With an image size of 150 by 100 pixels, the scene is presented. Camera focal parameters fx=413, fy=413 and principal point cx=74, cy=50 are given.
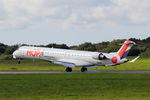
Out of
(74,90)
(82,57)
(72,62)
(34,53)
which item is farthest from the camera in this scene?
(34,53)

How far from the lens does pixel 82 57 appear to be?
79125 mm

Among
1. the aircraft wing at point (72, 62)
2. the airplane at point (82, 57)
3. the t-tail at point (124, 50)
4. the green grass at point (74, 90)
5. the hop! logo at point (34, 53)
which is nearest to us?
the green grass at point (74, 90)

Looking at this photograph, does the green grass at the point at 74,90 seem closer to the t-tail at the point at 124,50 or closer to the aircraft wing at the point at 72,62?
the t-tail at the point at 124,50

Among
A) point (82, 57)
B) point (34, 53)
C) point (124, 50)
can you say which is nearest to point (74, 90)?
point (82, 57)

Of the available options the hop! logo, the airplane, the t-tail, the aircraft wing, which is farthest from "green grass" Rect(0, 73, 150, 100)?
the hop! logo

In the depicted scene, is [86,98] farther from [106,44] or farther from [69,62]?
[106,44]

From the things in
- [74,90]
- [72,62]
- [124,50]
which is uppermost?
[124,50]

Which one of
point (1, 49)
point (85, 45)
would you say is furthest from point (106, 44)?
point (1, 49)

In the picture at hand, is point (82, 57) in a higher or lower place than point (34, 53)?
lower

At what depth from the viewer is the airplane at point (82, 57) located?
77.2 meters

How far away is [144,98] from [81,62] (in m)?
49.7

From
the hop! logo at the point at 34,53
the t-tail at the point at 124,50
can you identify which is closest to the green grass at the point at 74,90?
the t-tail at the point at 124,50

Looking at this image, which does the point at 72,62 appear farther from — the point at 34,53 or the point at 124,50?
the point at 124,50

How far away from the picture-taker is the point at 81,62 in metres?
78.7
